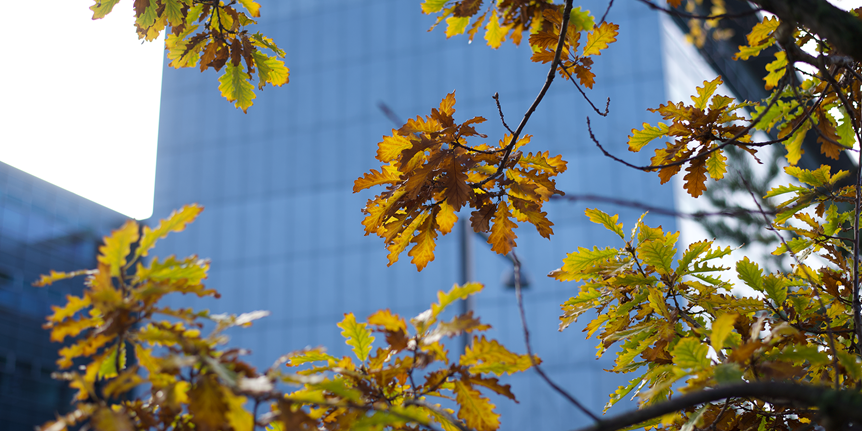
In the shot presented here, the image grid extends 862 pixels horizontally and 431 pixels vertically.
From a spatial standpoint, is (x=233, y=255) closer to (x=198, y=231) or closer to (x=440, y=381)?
(x=198, y=231)

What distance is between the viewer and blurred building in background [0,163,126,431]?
25391mm

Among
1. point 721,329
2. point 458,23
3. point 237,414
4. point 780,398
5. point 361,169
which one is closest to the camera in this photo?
point 780,398

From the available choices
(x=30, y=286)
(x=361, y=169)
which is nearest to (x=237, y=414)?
(x=361, y=169)

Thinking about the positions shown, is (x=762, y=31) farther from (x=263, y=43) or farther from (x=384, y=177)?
(x=263, y=43)

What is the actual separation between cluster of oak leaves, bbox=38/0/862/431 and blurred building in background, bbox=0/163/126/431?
26.6 meters

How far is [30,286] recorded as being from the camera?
85.9ft

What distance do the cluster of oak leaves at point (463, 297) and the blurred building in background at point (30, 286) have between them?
1049 inches

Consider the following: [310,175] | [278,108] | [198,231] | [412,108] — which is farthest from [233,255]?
[412,108]

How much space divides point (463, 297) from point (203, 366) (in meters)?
0.49

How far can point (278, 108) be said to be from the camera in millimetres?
22594

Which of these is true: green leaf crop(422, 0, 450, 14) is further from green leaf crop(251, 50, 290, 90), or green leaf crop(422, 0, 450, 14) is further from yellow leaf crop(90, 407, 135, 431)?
yellow leaf crop(90, 407, 135, 431)

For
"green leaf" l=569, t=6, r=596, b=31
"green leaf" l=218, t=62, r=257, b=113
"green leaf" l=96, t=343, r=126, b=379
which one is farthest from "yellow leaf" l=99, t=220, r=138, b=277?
"green leaf" l=569, t=6, r=596, b=31

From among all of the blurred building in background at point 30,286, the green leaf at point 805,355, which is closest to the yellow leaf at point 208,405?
the green leaf at point 805,355

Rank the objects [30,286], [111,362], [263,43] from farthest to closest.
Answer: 1. [30,286]
2. [263,43]
3. [111,362]
